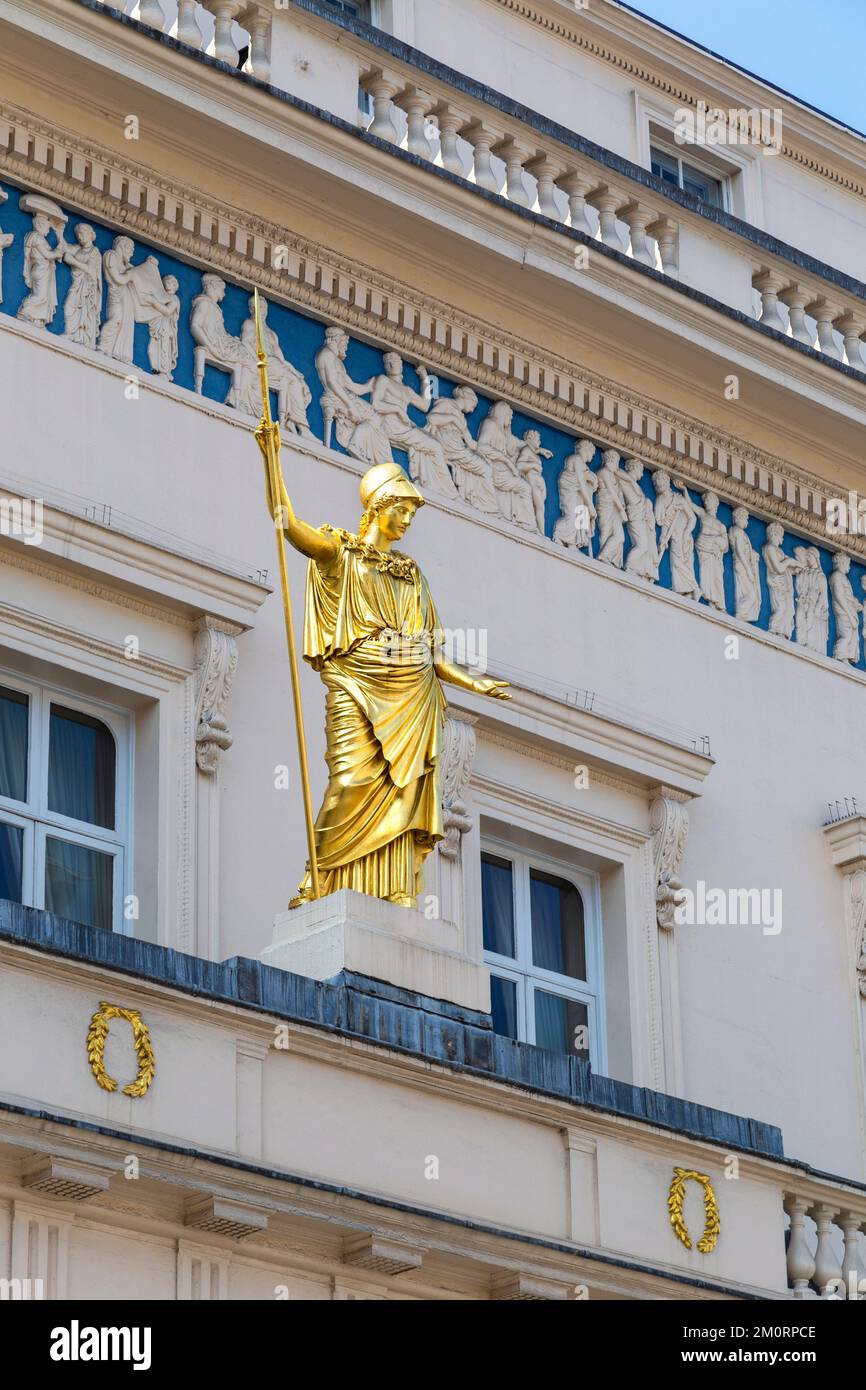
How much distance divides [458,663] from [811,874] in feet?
7.26

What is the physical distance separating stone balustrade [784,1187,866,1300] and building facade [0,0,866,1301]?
0.09 feet

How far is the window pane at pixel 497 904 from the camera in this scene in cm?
1419

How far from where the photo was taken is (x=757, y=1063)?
48.0 ft

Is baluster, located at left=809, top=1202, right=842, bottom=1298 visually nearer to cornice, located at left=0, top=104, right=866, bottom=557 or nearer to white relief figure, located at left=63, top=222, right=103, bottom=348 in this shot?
cornice, located at left=0, top=104, right=866, bottom=557

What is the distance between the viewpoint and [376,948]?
1177 centimetres

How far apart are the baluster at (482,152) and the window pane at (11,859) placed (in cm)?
419

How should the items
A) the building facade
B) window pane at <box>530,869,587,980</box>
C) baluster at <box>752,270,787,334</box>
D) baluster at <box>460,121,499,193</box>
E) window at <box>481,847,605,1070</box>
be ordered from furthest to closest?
baluster at <box>752,270,787,334</box>, baluster at <box>460,121,499,193</box>, window pane at <box>530,869,587,980</box>, window at <box>481,847,605,1070</box>, the building facade

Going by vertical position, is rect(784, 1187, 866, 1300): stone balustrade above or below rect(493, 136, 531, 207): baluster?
below

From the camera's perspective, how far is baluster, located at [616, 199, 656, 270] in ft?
52.0

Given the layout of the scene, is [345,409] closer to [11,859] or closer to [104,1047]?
[11,859]

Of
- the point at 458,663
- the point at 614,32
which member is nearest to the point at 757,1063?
the point at 458,663

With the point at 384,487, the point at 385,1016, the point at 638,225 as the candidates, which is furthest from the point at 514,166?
the point at 385,1016

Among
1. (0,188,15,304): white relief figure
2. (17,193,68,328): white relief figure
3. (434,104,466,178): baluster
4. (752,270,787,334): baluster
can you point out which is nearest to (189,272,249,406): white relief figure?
(17,193,68,328): white relief figure

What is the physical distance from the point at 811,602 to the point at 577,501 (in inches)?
61.8
